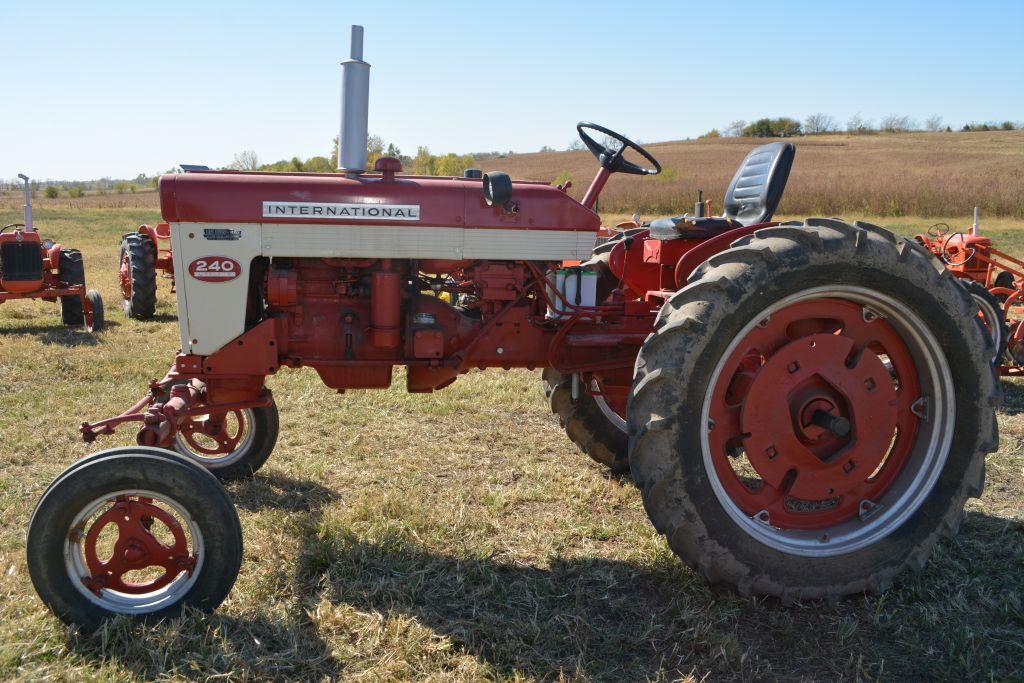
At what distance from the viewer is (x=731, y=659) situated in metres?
2.51

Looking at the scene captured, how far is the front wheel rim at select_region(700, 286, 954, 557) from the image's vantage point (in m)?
2.83

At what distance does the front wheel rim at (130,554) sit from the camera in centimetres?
256

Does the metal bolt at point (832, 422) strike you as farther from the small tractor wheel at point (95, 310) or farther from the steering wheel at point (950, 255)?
the small tractor wheel at point (95, 310)

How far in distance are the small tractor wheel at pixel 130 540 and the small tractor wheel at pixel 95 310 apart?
20.8ft

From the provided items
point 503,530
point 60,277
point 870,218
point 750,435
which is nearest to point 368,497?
point 503,530

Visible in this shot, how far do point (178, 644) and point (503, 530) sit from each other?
1.47m

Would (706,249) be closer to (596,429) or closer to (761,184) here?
(761,184)

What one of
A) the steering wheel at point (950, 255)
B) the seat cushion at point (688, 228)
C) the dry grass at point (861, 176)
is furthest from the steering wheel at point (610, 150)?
the dry grass at point (861, 176)

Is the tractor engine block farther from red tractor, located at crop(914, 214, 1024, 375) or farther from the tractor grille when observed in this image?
the tractor grille

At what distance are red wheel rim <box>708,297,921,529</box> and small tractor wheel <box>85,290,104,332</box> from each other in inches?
291

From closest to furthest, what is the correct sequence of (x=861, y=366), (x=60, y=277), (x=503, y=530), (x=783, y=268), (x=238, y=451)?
(x=783, y=268) < (x=861, y=366) < (x=503, y=530) < (x=238, y=451) < (x=60, y=277)

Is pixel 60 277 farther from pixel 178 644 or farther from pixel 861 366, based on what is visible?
pixel 861 366

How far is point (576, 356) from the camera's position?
3.52 m

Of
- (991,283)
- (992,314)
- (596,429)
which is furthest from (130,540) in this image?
(991,283)
